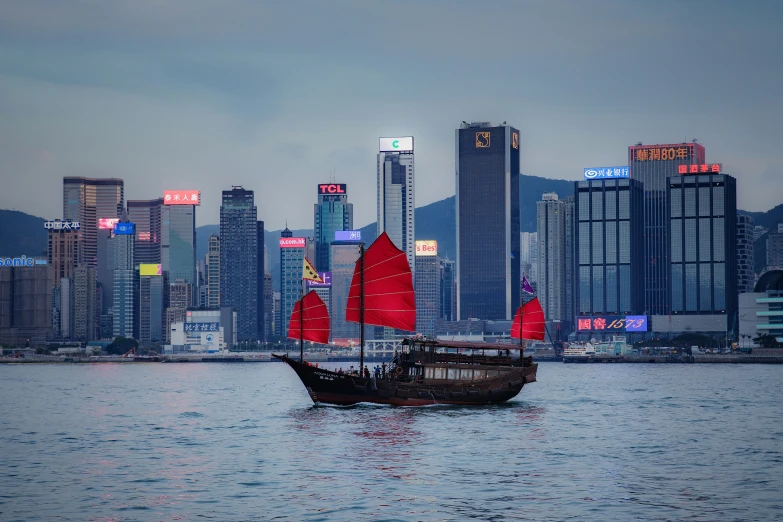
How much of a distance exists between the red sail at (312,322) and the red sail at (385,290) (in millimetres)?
2687

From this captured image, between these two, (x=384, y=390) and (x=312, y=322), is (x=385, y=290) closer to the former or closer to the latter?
(x=312, y=322)

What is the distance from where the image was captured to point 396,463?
165ft

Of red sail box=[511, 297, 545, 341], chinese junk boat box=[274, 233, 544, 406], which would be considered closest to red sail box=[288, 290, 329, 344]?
chinese junk boat box=[274, 233, 544, 406]

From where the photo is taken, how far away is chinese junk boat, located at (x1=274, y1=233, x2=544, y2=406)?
257ft

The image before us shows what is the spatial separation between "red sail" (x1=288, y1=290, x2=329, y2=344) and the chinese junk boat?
9 centimetres

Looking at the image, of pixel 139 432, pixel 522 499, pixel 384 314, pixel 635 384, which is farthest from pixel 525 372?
pixel 635 384

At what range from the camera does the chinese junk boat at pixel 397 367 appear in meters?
78.3

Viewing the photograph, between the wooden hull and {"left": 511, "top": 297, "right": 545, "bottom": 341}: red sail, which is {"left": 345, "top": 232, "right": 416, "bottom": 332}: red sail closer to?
the wooden hull

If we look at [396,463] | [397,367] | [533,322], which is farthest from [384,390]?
[533,322]

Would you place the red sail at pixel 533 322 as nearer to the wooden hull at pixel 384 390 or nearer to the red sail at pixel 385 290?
the wooden hull at pixel 384 390

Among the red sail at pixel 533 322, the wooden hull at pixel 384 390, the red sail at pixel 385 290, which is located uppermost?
the red sail at pixel 385 290

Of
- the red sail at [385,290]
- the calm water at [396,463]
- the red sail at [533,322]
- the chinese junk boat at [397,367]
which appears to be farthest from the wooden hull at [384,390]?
Answer: the red sail at [533,322]

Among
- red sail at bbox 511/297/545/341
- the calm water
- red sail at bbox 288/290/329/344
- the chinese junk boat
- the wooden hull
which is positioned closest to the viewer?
the calm water

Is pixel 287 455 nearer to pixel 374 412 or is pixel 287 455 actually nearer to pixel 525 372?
pixel 374 412
